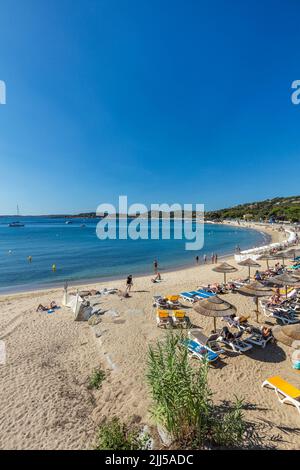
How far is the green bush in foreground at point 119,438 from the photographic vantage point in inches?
172

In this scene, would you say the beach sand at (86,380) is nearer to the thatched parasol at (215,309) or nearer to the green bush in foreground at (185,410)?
the green bush in foreground at (185,410)

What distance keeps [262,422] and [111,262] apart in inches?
1086

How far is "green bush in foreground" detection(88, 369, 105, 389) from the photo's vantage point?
6617mm

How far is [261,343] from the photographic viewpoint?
26.9 ft

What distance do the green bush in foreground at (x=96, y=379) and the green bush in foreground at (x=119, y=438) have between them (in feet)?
5.32

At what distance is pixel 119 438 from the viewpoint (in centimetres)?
453

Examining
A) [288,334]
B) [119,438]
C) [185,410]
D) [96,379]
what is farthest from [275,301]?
[119,438]

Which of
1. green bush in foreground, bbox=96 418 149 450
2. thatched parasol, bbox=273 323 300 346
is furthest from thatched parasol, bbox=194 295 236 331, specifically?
green bush in foreground, bbox=96 418 149 450

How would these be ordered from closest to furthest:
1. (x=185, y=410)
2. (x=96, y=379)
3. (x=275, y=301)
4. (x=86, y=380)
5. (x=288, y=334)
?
(x=185, y=410) → (x=288, y=334) → (x=96, y=379) → (x=86, y=380) → (x=275, y=301)

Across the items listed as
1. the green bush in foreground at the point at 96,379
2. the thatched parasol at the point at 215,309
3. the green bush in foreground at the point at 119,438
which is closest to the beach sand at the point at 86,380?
the green bush in foreground at the point at 96,379

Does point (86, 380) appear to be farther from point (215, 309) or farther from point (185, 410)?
point (215, 309)

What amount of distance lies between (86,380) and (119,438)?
271 cm

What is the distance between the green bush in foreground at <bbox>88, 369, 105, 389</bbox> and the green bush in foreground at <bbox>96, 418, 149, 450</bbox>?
1621mm
